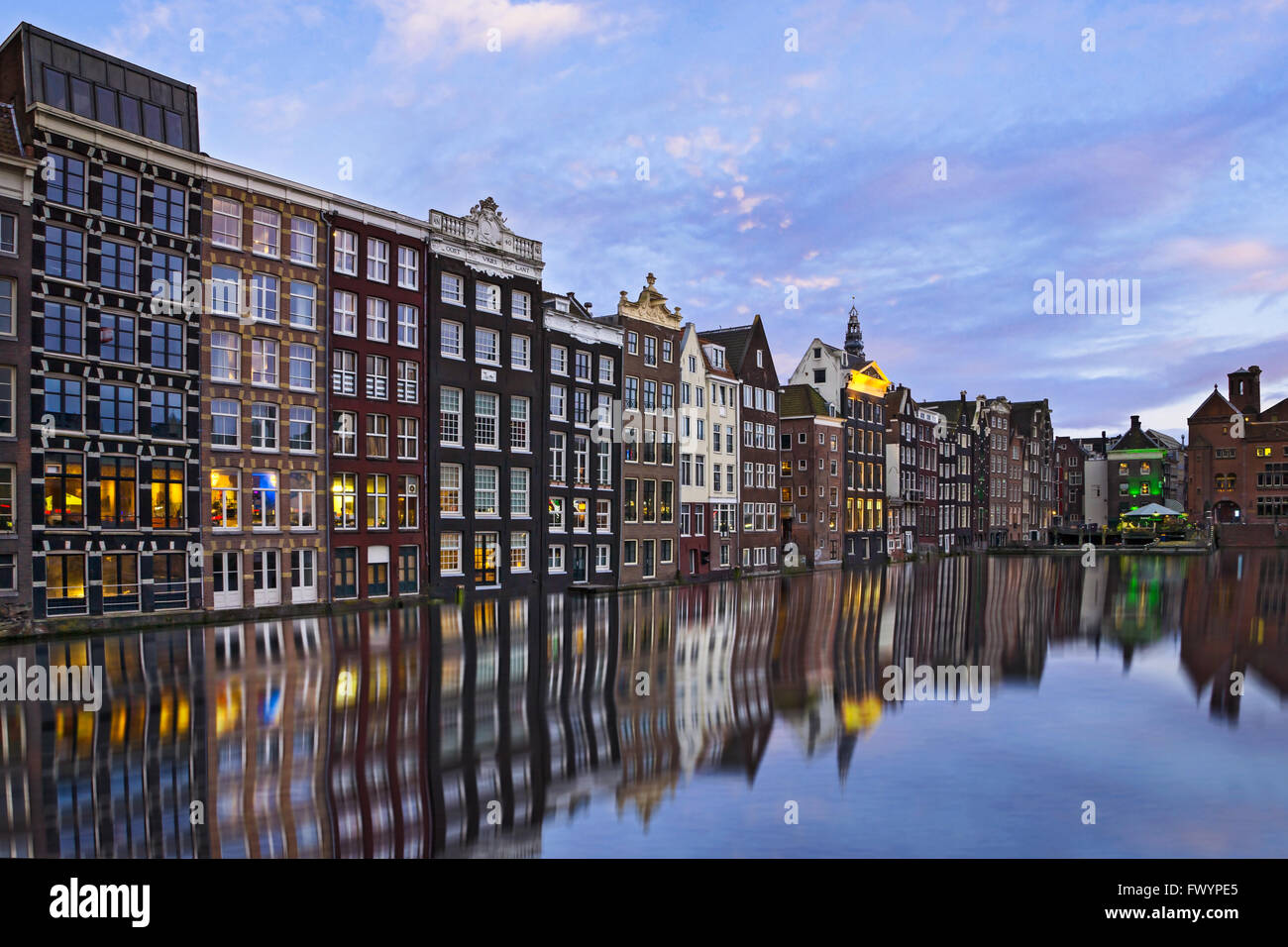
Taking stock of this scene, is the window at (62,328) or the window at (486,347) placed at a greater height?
the window at (486,347)

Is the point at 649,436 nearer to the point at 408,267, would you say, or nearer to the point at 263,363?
the point at 408,267

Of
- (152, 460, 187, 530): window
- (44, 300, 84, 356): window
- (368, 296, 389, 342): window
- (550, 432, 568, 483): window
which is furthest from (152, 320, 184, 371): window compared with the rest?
(550, 432, 568, 483): window

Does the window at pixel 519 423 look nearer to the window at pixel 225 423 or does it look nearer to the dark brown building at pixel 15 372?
the window at pixel 225 423

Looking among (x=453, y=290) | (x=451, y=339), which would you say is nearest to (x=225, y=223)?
(x=453, y=290)

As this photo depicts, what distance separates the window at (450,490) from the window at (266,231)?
1464 cm

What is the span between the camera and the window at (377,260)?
1981 inches

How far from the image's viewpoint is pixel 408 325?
51.9 m

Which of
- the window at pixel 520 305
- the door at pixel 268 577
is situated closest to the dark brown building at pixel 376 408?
the door at pixel 268 577

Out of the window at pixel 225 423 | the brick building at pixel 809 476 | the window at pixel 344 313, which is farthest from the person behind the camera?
the brick building at pixel 809 476

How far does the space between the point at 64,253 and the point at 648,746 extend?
33771mm

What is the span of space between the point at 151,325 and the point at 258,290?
229 inches
